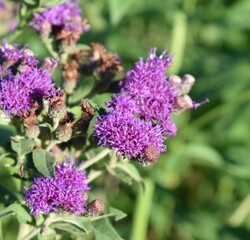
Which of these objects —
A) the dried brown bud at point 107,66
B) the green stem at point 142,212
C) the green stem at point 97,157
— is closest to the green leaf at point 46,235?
the green stem at point 97,157

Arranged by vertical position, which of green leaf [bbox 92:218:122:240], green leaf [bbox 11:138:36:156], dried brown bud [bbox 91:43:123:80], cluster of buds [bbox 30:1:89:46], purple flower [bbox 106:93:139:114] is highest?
cluster of buds [bbox 30:1:89:46]

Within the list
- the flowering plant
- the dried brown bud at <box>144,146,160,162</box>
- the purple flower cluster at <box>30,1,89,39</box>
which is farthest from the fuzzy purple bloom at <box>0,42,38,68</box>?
the dried brown bud at <box>144,146,160,162</box>

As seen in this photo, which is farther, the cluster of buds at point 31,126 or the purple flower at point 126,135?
the cluster of buds at point 31,126

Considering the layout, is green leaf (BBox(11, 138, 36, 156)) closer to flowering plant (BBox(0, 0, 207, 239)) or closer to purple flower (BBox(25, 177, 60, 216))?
flowering plant (BBox(0, 0, 207, 239))

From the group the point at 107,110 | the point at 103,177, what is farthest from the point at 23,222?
the point at 103,177

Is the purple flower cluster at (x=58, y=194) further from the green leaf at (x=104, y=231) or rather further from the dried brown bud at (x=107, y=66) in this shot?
the dried brown bud at (x=107, y=66)

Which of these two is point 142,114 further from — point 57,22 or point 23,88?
point 57,22

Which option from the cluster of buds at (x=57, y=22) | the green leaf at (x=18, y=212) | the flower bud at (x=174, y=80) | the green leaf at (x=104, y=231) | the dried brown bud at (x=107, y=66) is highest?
the cluster of buds at (x=57, y=22)
